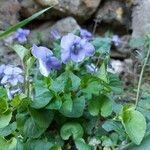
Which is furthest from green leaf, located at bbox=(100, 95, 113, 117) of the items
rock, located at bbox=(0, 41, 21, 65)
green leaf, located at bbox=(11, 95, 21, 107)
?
rock, located at bbox=(0, 41, 21, 65)

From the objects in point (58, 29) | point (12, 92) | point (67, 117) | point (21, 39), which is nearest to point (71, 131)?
point (67, 117)

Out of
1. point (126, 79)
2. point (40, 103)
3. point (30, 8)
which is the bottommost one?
point (126, 79)

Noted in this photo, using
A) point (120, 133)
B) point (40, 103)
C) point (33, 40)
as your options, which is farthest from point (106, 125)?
point (33, 40)

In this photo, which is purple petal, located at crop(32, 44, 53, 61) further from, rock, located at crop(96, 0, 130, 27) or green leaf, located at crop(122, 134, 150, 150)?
rock, located at crop(96, 0, 130, 27)

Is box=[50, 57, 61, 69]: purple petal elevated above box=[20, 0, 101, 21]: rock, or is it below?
above

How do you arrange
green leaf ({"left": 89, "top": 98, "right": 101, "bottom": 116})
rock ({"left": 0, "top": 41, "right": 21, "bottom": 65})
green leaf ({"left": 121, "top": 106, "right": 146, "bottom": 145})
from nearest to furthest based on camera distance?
green leaf ({"left": 121, "top": 106, "right": 146, "bottom": 145})
green leaf ({"left": 89, "top": 98, "right": 101, "bottom": 116})
rock ({"left": 0, "top": 41, "right": 21, "bottom": 65})

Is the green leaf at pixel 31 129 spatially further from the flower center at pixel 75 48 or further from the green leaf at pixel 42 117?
the flower center at pixel 75 48

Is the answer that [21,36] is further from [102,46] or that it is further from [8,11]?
[8,11]

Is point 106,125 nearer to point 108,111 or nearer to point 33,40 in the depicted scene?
point 108,111
